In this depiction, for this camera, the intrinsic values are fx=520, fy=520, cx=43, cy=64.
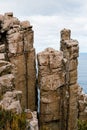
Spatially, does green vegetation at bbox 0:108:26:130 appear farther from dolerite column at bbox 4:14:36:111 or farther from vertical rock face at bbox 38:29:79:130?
dolerite column at bbox 4:14:36:111

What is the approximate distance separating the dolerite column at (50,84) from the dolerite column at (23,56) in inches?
82.8

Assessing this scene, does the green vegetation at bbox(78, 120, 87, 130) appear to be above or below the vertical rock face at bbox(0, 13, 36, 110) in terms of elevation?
below

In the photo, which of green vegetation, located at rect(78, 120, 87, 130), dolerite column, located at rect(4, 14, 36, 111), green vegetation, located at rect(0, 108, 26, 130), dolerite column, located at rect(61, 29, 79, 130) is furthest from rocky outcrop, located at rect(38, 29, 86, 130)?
green vegetation, located at rect(78, 120, 87, 130)

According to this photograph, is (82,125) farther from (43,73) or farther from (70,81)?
(43,73)

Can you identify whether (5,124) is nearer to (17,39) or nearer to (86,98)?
(17,39)

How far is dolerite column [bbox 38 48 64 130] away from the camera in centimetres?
8062

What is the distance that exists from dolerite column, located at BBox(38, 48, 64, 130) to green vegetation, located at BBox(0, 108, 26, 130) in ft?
52.0

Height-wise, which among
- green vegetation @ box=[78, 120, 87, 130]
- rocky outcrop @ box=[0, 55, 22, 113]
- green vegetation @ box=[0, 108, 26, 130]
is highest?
rocky outcrop @ box=[0, 55, 22, 113]

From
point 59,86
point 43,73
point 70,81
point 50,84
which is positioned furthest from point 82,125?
point 43,73

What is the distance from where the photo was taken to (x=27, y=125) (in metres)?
65.2

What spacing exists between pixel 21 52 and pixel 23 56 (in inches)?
31.9

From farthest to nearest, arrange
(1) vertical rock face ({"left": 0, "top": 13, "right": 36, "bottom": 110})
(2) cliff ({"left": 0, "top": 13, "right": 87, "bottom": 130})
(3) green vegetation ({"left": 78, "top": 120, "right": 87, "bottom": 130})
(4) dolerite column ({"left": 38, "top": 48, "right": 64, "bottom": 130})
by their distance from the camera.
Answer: (3) green vegetation ({"left": 78, "top": 120, "right": 87, "bottom": 130}) < (4) dolerite column ({"left": 38, "top": 48, "right": 64, "bottom": 130}) < (2) cliff ({"left": 0, "top": 13, "right": 87, "bottom": 130}) < (1) vertical rock face ({"left": 0, "top": 13, "right": 36, "bottom": 110})

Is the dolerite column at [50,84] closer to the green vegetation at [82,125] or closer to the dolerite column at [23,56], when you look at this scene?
the dolerite column at [23,56]

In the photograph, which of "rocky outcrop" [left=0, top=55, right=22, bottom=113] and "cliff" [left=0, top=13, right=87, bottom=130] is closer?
"rocky outcrop" [left=0, top=55, right=22, bottom=113]
